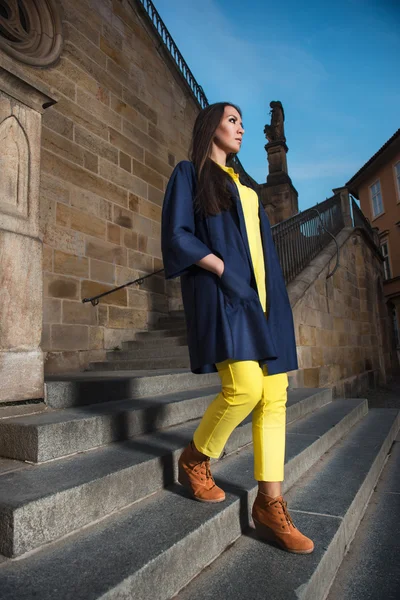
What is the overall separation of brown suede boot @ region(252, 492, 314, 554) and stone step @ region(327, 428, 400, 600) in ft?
0.76

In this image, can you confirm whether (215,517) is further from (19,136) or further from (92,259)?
(92,259)

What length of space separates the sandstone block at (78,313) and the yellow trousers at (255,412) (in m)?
4.16

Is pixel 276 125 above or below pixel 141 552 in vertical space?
above

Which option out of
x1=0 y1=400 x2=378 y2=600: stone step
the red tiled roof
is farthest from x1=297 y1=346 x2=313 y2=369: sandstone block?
the red tiled roof

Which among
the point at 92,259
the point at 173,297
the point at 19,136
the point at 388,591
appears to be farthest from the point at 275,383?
the point at 173,297

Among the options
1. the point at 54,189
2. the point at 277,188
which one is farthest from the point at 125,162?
the point at 277,188

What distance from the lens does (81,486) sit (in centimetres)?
160

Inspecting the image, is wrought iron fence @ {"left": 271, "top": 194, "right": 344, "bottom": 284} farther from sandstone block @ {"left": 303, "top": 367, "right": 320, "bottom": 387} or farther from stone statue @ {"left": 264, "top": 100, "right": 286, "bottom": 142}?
stone statue @ {"left": 264, "top": 100, "right": 286, "bottom": 142}

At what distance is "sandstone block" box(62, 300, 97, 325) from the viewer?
18.2 ft

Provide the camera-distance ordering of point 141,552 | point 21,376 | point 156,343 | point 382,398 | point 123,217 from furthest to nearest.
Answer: point 382,398 → point 123,217 → point 156,343 → point 21,376 → point 141,552

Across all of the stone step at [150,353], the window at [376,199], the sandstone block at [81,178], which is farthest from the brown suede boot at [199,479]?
the window at [376,199]

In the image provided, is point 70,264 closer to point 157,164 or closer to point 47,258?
point 47,258

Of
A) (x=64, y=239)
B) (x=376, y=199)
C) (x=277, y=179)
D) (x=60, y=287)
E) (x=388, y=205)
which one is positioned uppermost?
(x=376, y=199)

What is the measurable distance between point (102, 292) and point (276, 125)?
32.0 feet
